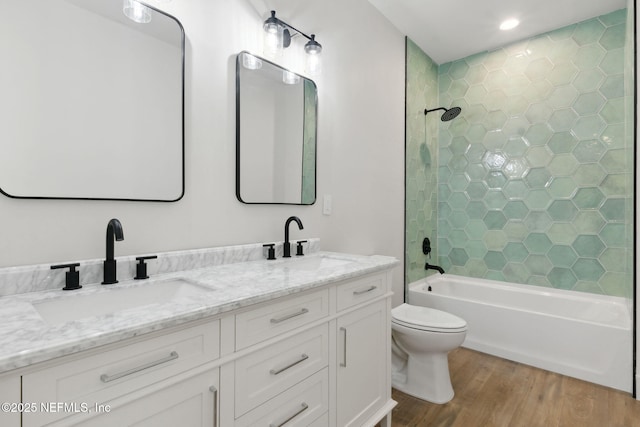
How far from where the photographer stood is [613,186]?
97.4 inches

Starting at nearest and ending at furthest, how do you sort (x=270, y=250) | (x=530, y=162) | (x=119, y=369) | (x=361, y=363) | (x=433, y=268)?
(x=119, y=369)
(x=361, y=363)
(x=270, y=250)
(x=530, y=162)
(x=433, y=268)

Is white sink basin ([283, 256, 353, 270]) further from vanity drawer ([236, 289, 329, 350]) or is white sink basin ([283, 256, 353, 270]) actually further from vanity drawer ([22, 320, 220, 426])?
vanity drawer ([22, 320, 220, 426])

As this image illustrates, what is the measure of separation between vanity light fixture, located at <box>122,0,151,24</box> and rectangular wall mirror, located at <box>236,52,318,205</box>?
407mm

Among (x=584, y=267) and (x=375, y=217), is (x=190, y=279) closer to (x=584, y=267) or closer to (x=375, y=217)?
(x=375, y=217)

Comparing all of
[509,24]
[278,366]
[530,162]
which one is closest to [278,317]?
[278,366]

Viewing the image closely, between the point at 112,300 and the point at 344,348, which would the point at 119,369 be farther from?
the point at 344,348

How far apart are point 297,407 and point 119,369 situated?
0.66 m

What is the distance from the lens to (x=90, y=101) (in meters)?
1.16

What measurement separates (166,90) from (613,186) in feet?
10.1

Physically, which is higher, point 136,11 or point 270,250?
point 136,11

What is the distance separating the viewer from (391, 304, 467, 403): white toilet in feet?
6.37

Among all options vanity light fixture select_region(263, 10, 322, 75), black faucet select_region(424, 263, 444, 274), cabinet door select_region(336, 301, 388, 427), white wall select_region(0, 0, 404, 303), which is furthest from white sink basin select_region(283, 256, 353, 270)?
black faucet select_region(424, 263, 444, 274)

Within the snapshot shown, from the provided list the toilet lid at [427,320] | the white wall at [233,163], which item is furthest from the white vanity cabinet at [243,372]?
the white wall at [233,163]

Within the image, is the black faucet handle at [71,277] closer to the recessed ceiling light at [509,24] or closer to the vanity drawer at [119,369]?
the vanity drawer at [119,369]
